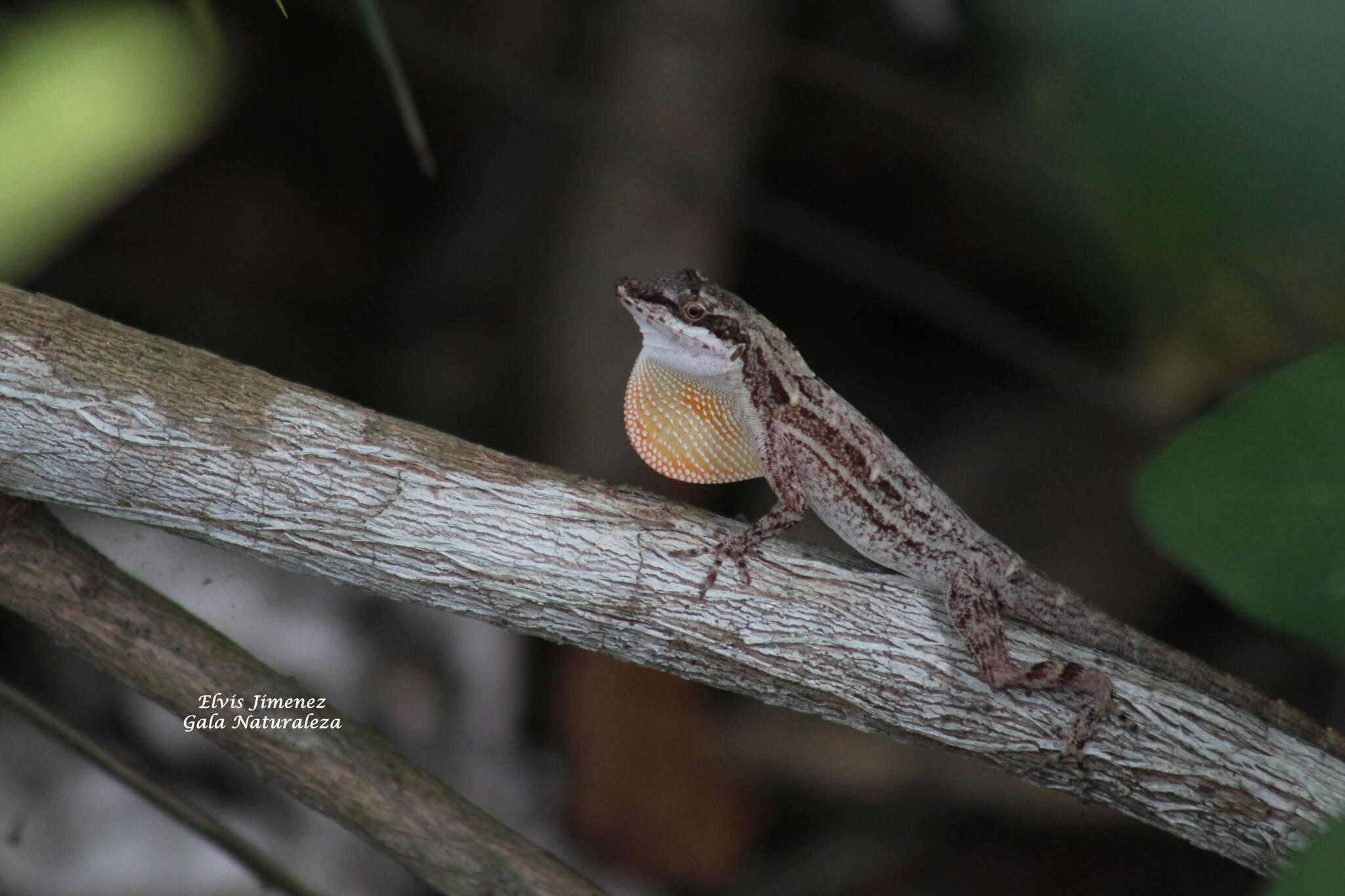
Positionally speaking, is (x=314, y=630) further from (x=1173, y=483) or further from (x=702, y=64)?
(x=1173, y=483)

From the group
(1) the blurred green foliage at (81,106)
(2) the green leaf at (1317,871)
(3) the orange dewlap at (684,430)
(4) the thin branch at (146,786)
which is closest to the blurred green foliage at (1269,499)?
(2) the green leaf at (1317,871)

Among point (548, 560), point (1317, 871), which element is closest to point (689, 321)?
point (548, 560)

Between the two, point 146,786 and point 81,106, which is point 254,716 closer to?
point 146,786

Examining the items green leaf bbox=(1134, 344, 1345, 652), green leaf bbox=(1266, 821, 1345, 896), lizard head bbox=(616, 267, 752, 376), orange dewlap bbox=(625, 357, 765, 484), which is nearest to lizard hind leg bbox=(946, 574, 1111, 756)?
green leaf bbox=(1134, 344, 1345, 652)

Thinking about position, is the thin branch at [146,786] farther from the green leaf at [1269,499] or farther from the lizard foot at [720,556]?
the green leaf at [1269,499]

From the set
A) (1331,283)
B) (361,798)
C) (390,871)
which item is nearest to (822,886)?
(390,871)
